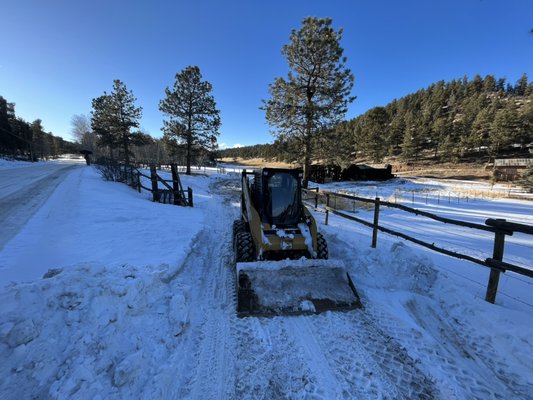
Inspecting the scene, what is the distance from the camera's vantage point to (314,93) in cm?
1811

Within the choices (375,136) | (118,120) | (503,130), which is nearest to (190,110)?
(118,120)

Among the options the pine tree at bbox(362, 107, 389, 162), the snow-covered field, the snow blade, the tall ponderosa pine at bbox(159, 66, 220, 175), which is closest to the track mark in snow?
the snow-covered field

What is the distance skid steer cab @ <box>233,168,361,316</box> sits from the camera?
388cm

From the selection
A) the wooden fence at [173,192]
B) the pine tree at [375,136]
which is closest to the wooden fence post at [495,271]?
the wooden fence at [173,192]

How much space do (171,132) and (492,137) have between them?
5962 centimetres

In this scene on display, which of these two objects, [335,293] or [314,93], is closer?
[335,293]

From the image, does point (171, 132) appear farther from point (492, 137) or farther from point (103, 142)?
point (492, 137)

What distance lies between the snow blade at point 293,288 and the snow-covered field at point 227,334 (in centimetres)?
18

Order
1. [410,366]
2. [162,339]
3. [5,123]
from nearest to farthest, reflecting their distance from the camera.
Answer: [410,366]
[162,339]
[5,123]

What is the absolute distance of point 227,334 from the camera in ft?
10.9

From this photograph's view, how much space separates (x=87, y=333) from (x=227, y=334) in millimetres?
1658

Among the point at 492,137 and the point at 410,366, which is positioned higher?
the point at 492,137

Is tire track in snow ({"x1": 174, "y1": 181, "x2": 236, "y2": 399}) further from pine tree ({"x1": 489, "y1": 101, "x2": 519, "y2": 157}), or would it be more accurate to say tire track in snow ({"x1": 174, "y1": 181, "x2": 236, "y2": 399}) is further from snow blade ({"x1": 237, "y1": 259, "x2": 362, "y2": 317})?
pine tree ({"x1": 489, "y1": 101, "x2": 519, "y2": 157})

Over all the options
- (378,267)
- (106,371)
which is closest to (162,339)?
(106,371)
